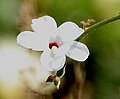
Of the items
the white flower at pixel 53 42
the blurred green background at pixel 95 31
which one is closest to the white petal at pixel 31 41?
the white flower at pixel 53 42

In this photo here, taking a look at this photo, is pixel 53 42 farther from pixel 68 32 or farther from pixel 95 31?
pixel 95 31

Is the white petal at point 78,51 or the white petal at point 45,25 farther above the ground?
the white petal at point 45,25

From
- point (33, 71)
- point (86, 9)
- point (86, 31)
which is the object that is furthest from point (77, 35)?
point (86, 9)

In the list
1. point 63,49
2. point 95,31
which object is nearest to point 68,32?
point 63,49

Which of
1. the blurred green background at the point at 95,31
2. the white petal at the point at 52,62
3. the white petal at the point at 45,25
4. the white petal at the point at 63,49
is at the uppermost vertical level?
the white petal at the point at 45,25

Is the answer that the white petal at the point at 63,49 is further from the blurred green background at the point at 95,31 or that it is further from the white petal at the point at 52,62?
the blurred green background at the point at 95,31

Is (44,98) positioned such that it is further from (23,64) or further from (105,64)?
(105,64)

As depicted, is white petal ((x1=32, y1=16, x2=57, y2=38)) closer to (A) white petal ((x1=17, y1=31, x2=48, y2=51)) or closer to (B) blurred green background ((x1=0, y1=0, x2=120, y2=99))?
(A) white petal ((x1=17, y1=31, x2=48, y2=51))
